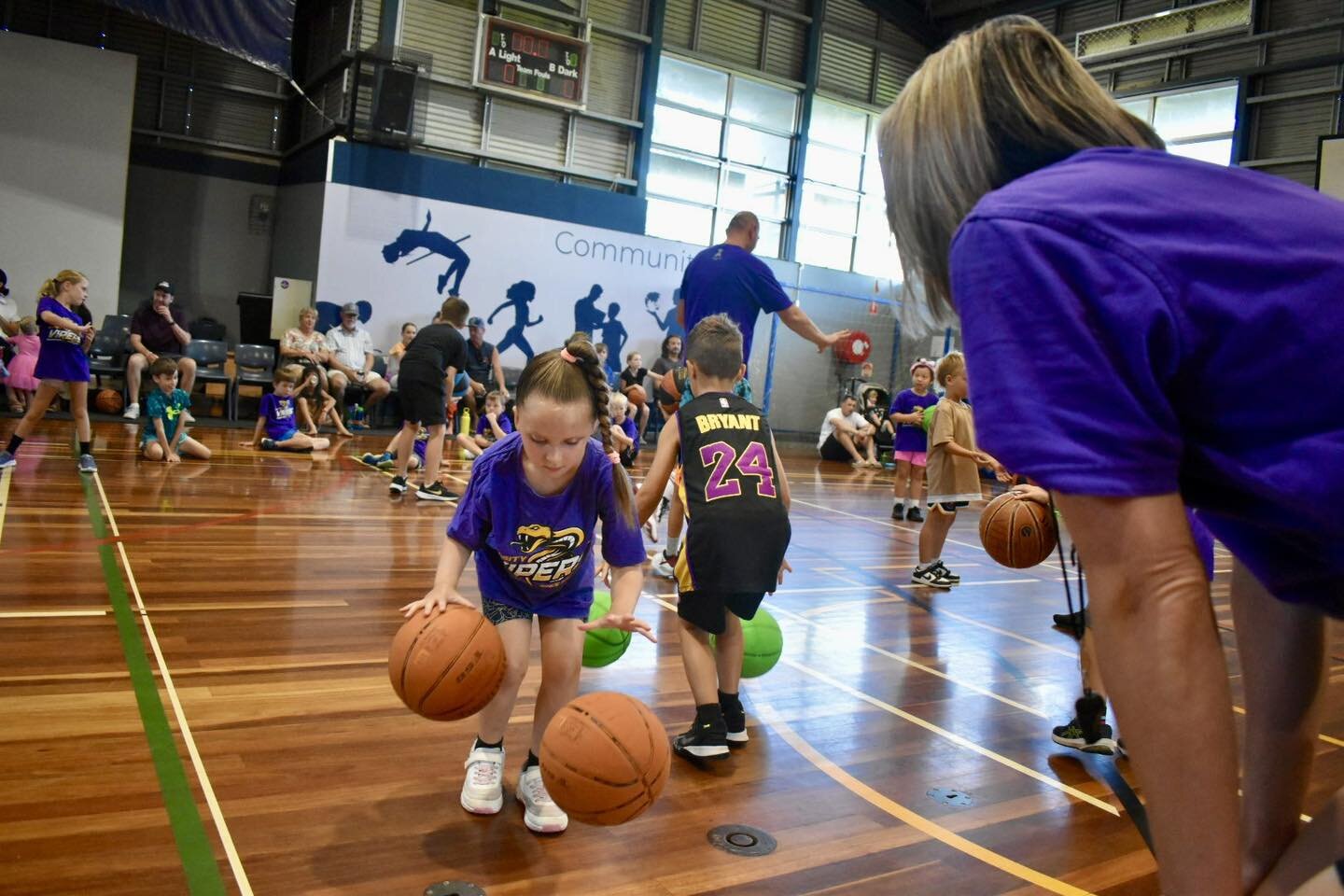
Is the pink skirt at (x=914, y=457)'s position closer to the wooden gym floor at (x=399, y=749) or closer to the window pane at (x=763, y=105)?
the wooden gym floor at (x=399, y=749)

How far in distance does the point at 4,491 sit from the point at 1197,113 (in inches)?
684

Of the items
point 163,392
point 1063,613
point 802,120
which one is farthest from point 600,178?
point 1063,613

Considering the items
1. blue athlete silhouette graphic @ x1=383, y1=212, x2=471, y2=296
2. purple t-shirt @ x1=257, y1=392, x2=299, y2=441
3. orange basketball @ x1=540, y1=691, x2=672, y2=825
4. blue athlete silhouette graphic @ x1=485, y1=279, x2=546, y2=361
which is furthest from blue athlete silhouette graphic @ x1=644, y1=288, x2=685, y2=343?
orange basketball @ x1=540, y1=691, x2=672, y2=825

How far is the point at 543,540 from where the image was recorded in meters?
2.88

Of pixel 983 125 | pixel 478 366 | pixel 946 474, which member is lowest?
pixel 946 474

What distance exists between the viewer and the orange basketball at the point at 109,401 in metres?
11.6

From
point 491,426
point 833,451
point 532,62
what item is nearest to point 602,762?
point 491,426

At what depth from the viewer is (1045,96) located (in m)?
0.95

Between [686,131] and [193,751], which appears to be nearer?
[193,751]

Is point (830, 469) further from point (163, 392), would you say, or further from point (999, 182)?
point (999, 182)

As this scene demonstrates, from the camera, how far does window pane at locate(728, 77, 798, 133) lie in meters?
18.2

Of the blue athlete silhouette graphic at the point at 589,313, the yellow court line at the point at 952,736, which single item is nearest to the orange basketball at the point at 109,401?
the blue athlete silhouette graphic at the point at 589,313

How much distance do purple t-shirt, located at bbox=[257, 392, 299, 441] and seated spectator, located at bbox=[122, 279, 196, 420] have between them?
1.21 m

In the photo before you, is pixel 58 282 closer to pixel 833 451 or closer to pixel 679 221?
pixel 833 451
